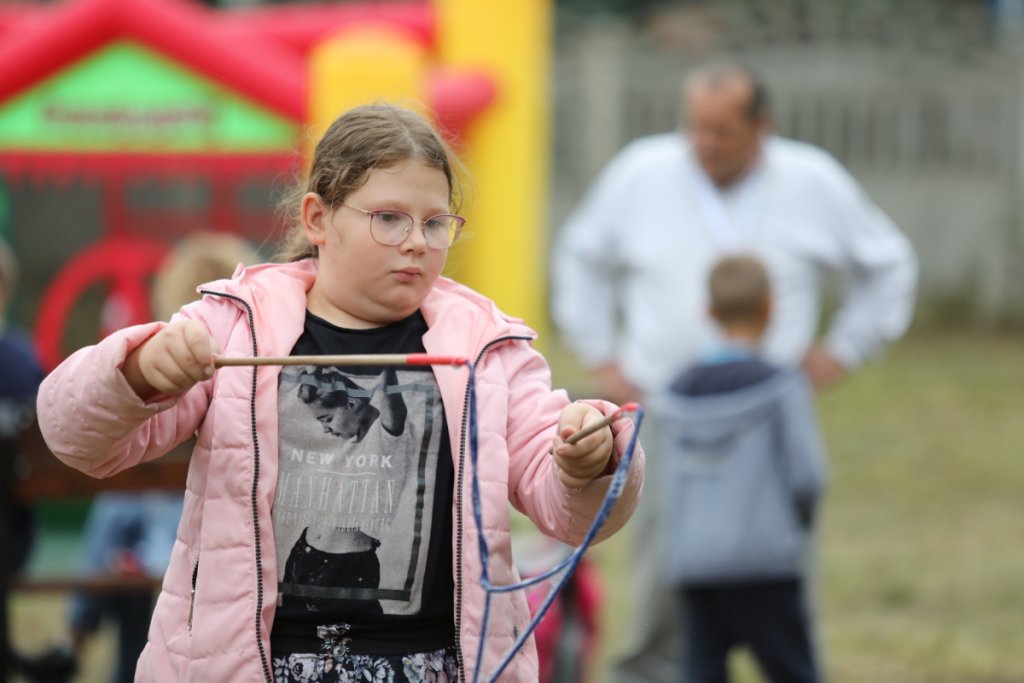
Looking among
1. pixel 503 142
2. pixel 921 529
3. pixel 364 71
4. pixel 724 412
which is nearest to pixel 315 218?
pixel 724 412

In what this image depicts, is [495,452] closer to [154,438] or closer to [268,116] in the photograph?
[154,438]

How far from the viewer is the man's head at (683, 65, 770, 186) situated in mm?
5293

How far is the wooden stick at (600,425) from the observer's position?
2.12 meters

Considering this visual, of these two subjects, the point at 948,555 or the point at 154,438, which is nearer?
the point at 154,438

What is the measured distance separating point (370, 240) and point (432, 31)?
5.88m

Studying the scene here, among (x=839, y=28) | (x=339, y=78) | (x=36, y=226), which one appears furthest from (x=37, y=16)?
(x=839, y=28)

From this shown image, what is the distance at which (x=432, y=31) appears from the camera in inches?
318

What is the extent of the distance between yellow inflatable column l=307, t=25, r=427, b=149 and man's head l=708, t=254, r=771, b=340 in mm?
1625

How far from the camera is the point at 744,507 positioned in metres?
4.38

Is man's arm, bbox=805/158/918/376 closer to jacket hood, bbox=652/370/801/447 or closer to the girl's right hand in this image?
jacket hood, bbox=652/370/801/447

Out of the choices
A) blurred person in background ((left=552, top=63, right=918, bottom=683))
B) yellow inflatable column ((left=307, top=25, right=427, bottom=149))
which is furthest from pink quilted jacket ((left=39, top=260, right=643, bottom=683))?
yellow inflatable column ((left=307, top=25, right=427, bottom=149))

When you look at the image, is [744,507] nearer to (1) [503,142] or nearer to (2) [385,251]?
(2) [385,251]

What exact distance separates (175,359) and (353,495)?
342mm

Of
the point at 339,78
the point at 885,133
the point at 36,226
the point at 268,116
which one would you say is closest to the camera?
the point at 339,78
